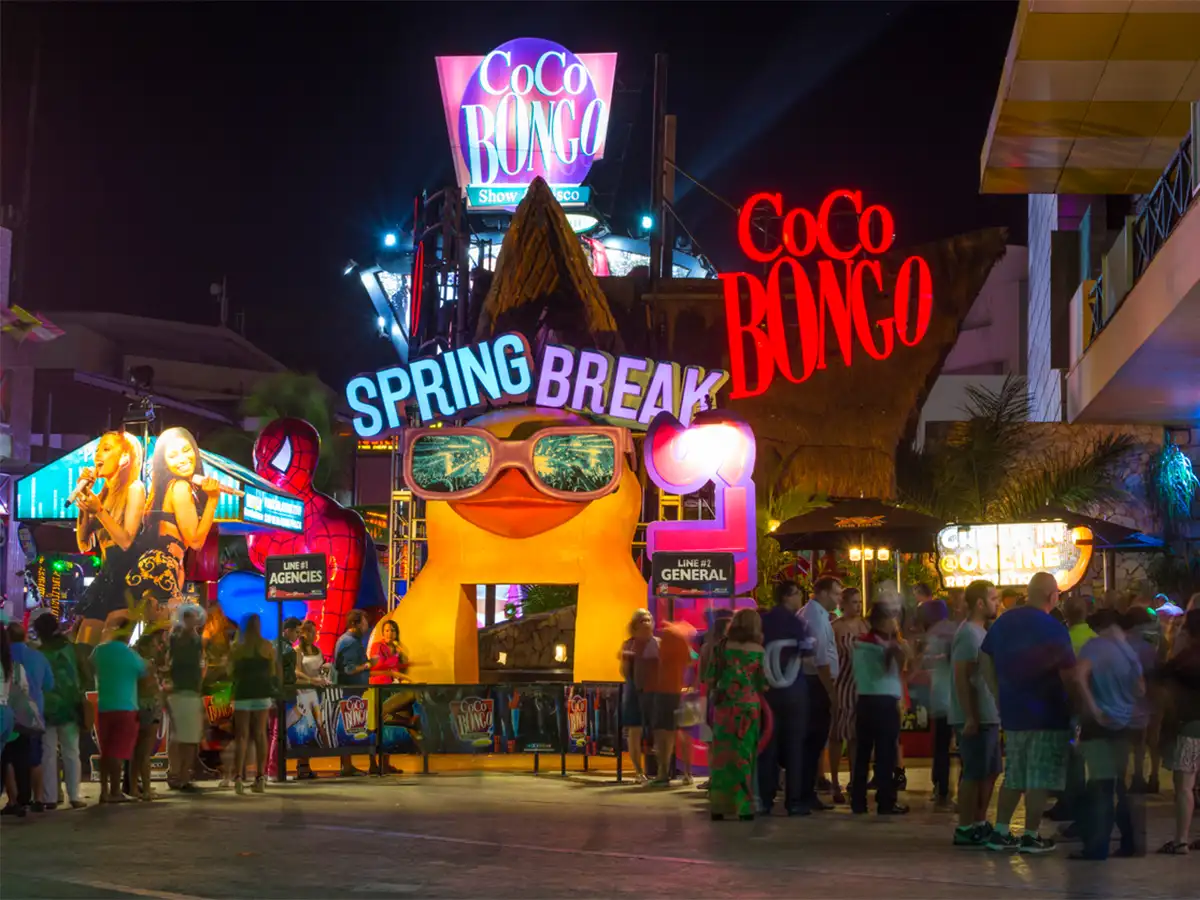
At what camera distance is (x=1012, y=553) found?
61.9ft

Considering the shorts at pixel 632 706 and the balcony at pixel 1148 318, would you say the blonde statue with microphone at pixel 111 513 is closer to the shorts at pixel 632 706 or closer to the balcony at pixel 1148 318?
the shorts at pixel 632 706

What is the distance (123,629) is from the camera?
14258 mm

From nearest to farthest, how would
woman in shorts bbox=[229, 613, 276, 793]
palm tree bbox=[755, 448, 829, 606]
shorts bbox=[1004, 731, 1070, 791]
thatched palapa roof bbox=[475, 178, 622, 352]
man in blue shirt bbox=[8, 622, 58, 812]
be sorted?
1. shorts bbox=[1004, 731, 1070, 791]
2. man in blue shirt bbox=[8, 622, 58, 812]
3. woman in shorts bbox=[229, 613, 276, 793]
4. palm tree bbox=[755, 448, 829, 606]
5. thatched palapa roof bbox=[475, 178, 622, 352]

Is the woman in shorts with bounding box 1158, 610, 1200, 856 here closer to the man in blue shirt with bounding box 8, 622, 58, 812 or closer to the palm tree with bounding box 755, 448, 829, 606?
the man in blue shirt with bounding box 8, 622, 58, 812

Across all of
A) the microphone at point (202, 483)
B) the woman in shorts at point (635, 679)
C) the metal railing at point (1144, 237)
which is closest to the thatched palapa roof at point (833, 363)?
the metal railing at point (1144, 237)

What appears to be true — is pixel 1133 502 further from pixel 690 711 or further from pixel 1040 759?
pixel 1040 759

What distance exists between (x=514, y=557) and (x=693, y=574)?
4.49 metres

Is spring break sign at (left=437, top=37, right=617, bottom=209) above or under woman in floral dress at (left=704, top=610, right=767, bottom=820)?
above

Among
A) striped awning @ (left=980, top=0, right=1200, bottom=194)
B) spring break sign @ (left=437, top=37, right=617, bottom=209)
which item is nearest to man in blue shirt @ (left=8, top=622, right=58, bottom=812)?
striped awning @ (left=980, top=0, right=1200, bottom=194)

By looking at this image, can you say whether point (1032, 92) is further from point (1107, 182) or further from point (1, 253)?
point (1, 253)

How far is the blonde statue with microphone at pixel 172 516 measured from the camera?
2011 cm

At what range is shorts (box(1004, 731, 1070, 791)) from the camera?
941cm

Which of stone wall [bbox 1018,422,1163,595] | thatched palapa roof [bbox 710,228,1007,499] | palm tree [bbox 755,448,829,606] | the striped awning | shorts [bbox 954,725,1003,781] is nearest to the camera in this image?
shorts [bbox 954,725,1003,781]

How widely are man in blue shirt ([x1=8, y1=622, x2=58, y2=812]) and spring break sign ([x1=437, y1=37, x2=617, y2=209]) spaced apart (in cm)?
4072
